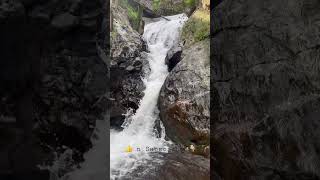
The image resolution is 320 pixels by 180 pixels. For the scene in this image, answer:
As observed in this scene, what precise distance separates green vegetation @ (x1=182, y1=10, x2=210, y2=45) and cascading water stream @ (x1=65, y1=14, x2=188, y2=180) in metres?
1.14

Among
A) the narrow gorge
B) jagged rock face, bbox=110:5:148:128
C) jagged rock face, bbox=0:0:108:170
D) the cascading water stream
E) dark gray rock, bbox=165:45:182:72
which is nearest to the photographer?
jagged rock face, bbox=0:0:108:170

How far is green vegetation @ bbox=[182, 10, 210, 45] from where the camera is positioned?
10926mm

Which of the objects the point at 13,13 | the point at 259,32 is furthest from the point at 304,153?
the point at 13,13

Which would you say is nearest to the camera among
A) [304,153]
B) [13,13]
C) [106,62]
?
[304,153]

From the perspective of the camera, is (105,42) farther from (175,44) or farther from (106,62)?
(175,44)

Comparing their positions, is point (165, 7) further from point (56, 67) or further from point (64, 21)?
point (56, 67)

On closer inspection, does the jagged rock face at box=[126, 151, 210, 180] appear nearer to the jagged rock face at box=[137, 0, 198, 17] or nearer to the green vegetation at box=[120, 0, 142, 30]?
the green vegetation at box=[120, 0, 142, 30]

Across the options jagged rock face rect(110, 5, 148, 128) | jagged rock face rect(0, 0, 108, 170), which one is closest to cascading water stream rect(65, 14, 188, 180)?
jagged rock face rect(0, 0, 108, 170)

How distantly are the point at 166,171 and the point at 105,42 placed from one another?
15.6 ft

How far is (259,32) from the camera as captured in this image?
195cm

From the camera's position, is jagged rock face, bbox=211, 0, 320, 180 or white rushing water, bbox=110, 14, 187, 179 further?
white rushing water, bbox=110, 14, 187, 179

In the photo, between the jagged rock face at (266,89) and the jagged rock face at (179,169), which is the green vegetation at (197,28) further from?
the jagged rock face at (266,89)

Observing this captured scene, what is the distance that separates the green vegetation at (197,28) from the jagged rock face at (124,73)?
197 cm

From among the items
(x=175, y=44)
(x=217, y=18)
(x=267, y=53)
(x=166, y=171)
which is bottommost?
(x=166, y=171)
